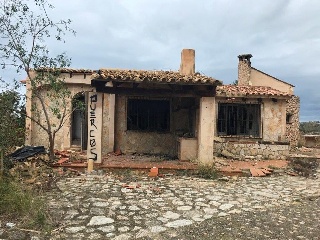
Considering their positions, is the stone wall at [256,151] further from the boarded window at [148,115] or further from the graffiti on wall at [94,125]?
the graffiti on wall at [94,125]

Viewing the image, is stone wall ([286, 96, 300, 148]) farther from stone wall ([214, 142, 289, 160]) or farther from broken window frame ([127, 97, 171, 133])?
broken window frame ([127, 97, 171, 133])

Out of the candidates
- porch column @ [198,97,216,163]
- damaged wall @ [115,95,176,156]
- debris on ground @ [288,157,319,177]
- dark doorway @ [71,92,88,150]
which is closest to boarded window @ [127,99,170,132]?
damaged wall @ [115,95,176,156]

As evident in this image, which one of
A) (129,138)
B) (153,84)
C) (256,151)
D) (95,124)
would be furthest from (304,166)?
(95,124)

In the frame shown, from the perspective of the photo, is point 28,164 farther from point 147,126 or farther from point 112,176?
point 147,126

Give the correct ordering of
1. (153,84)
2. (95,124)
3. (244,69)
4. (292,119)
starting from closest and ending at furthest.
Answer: (95,124)
(153,84)
(292,119)
(244,69)

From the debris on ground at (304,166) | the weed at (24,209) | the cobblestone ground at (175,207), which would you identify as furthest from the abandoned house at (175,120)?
the weed at (24,209)

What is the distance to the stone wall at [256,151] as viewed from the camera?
1338cm

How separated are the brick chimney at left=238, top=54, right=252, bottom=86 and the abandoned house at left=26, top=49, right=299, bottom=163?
5.96m

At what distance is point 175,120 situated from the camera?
42.9 ft

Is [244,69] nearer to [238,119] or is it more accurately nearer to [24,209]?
[238,119]

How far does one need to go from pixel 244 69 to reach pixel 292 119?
4573 mm

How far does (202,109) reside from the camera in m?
10.2

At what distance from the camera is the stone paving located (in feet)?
16.1

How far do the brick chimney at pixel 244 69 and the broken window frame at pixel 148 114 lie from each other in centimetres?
874
